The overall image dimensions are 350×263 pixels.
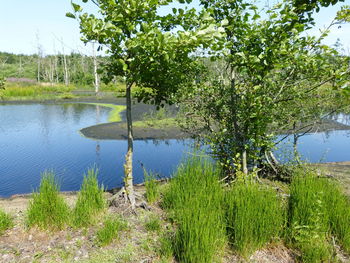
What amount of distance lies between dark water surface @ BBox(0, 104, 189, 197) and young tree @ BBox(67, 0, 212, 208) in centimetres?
152

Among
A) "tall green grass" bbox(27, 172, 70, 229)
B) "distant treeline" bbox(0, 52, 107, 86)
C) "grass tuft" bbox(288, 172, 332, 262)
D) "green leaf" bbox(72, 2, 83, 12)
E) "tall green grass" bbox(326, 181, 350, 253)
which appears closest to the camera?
"green leaf" bbox(72, 2, 83, 12)

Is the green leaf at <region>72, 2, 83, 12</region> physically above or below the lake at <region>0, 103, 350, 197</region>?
above

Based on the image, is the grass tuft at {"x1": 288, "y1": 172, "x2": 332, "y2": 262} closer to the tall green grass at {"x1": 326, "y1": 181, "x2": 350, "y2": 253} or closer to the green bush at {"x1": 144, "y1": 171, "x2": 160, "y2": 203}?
the tall green grass at {"x1": 326, "y1": 181, "x2": 350, "y2": 253}

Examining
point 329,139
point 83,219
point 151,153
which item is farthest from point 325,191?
point 329,139

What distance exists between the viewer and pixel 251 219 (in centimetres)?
385

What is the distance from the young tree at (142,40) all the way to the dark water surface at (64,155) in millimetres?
1521

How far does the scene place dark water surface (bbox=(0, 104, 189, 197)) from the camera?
8758 mm

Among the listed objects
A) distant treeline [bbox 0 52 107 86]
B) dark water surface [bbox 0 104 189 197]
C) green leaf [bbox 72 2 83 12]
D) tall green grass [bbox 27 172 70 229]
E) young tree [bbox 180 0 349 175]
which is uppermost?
distant treeline [bbox 0 52 107 86]

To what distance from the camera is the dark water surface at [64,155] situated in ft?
28.7

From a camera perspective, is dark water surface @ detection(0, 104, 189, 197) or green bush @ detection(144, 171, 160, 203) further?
dark water surface @ detection(0, 104, 189, 197)

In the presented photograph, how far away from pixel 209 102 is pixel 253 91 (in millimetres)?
1298

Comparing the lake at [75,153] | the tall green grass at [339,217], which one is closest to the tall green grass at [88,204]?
the lake at [75,153]

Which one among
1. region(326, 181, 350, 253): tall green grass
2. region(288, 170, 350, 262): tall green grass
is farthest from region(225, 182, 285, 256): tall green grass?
region(326, 181, 350, 253): tall green grass

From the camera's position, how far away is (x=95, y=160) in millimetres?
10586
